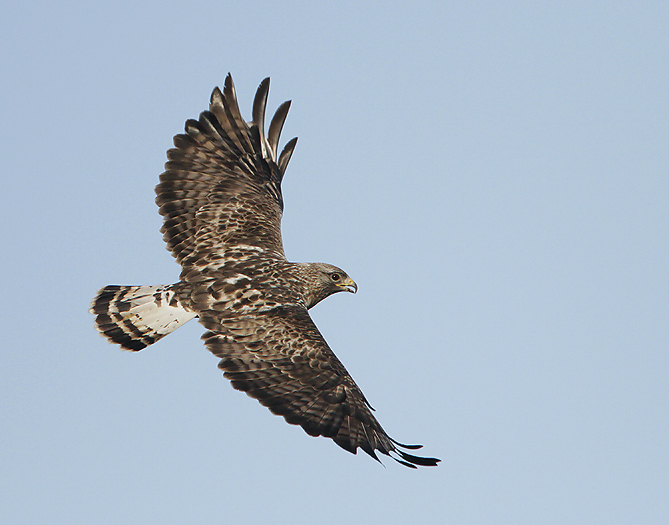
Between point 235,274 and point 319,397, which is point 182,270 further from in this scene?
point 319,397

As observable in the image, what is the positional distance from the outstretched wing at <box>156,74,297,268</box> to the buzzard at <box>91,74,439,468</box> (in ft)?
0.05

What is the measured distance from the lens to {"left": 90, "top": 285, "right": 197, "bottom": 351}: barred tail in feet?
38.6

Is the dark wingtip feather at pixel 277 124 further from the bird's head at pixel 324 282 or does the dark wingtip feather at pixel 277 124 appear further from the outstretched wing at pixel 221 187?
the bird's head at pixel 324 282

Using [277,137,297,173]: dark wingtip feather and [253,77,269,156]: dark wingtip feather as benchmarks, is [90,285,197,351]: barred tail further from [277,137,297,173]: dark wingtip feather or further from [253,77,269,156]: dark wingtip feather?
[277,137,297,173]: dark wingtip feather

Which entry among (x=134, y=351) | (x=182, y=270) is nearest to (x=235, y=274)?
(x=182, y=270)

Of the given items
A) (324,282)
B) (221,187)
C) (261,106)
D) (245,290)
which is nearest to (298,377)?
(245,290)

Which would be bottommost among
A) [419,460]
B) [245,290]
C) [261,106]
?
[419,460]

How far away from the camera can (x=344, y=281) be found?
42.2ft

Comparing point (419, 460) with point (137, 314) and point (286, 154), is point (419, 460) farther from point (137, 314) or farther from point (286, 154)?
point (286, 154)

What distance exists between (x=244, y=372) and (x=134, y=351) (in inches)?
80.3

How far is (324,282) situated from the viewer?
12.5 meters

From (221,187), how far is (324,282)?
2.07 meters

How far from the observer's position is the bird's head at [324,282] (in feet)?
40.5

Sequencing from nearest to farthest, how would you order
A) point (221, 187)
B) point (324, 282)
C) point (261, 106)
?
point (324, 282), point (221, 187), point (261, 106)
